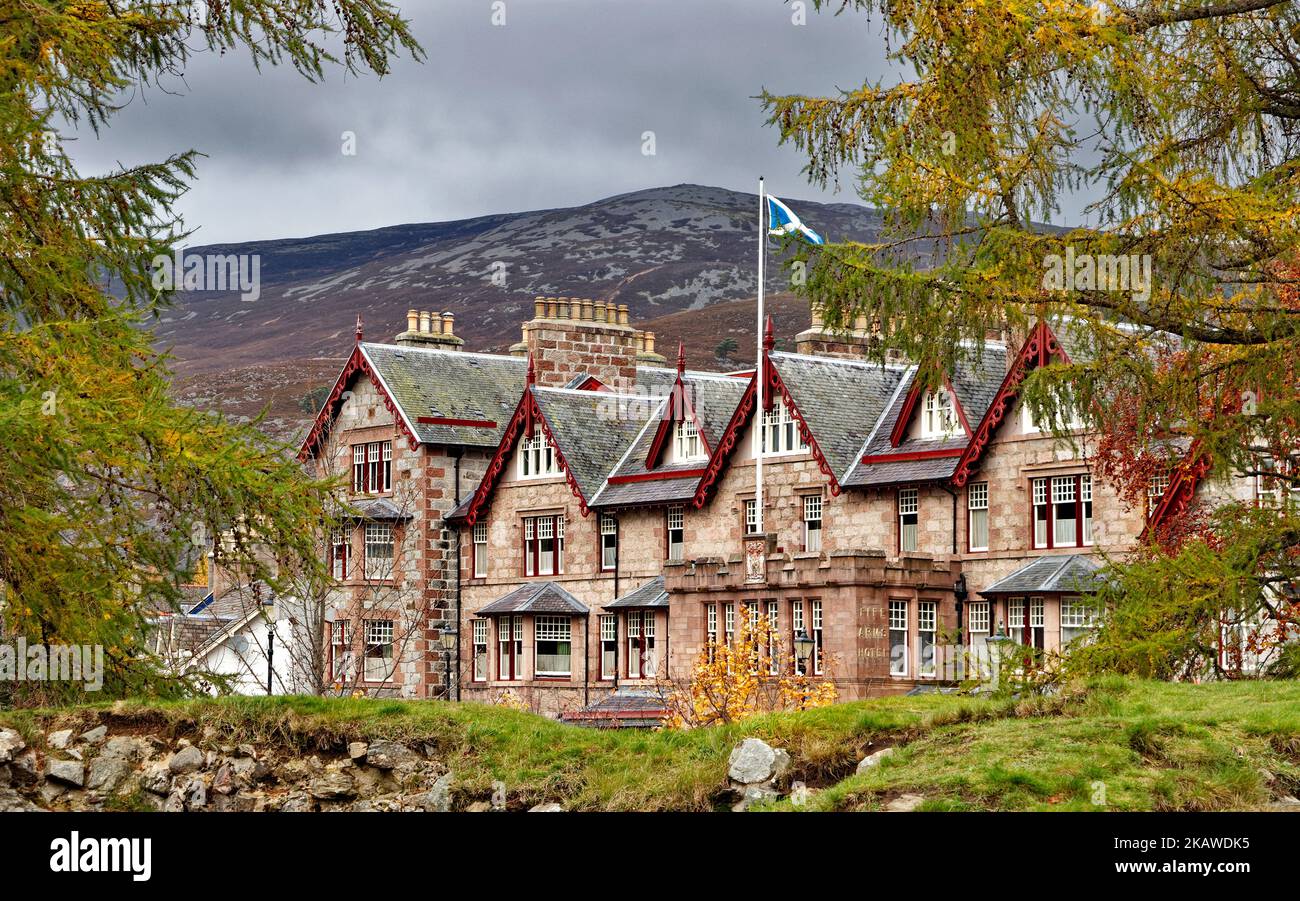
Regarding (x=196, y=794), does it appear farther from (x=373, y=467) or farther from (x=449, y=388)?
(x=449, y=388)

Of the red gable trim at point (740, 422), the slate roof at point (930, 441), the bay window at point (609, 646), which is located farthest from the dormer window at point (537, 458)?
the slate roof at point (930, 441)

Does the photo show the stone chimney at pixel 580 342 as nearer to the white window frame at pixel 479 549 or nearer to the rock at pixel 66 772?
the white window frame at pixel 479 549

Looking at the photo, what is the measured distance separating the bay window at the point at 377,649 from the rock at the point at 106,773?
37.3m

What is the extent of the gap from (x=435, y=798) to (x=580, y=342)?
40.8 meters

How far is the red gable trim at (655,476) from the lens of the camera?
46875 millimetres

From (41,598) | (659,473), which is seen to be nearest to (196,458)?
(41,598)

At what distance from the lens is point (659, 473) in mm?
47812

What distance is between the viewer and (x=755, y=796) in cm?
1433

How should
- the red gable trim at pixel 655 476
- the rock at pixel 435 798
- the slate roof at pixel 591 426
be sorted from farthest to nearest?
the slate roof at pixel 591 426, the red gable trim at pixel 655 476, the rock at pixel 435 798

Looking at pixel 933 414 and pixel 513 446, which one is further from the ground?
pixel 933 414

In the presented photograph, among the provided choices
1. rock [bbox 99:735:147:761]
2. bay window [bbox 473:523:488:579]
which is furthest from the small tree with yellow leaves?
rock [bbox 99:735:147:761]

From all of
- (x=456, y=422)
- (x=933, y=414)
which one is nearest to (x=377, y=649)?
(x=456, y=422)

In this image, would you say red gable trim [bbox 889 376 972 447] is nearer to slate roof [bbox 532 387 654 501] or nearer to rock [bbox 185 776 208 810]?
slate roof [bbox 532 387 654 501]
